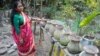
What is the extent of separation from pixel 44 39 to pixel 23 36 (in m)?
1.70

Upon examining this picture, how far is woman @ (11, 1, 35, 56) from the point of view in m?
3.77

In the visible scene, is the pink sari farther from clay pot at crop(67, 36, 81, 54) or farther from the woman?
clay pot at crop(67, 36, 81, 54)

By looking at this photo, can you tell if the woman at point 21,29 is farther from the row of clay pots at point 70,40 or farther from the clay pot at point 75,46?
the clay pot at point 75,46

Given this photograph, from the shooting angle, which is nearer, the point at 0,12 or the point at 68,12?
the point at 68,12

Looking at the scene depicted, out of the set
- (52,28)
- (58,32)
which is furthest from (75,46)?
(52,28)

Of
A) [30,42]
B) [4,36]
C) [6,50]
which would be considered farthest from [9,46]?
[30,42]

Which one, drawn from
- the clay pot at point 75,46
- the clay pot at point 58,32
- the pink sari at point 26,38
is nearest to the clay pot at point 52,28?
the clay pot at point 58,32

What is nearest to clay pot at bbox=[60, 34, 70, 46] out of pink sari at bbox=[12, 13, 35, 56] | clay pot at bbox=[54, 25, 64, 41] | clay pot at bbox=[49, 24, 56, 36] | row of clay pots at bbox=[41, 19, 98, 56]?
row of clay pots at bbox=[41, 19, 98, 56]

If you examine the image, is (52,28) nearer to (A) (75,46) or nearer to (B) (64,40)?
(B) (64,40)

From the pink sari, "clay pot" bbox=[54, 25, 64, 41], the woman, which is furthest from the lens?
the pink sari

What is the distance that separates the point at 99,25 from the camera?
4.78m

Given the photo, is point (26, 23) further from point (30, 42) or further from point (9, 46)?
point (9, 46)

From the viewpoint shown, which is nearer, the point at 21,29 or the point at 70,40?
the point at 70,40

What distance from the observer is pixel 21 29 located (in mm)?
3893
